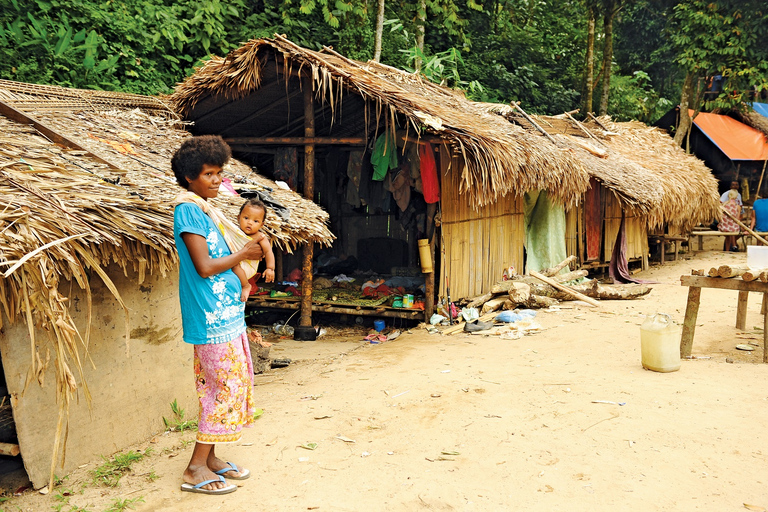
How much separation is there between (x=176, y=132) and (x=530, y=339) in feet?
16.0

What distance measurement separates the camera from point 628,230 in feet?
43.6

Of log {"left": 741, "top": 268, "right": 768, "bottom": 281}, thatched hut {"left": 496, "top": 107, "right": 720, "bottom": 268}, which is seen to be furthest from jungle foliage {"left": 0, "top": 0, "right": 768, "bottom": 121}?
log {"left": 741, "top": 268, "right": 768, "bottom": 281}

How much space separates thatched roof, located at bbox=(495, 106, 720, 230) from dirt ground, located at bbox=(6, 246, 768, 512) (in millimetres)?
5208

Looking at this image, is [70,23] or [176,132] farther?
[70,23]

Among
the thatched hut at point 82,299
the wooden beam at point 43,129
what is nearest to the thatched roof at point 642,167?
the wooden beam at point 43,129

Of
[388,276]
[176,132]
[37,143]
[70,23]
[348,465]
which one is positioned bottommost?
[348,465]

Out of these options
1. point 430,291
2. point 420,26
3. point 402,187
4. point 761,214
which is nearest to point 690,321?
point 430,291

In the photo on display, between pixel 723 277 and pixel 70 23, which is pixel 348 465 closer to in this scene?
pixel 723 277

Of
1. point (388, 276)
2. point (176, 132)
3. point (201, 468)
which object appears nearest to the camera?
point (201, 468)

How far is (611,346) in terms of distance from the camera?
653cm

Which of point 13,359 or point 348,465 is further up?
point 13,359

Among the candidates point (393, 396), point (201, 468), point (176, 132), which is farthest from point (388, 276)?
point (201, 468)

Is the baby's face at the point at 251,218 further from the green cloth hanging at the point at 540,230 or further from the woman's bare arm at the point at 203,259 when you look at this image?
the green cloth hanging at the point at 540,230

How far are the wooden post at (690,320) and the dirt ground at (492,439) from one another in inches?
11.6
